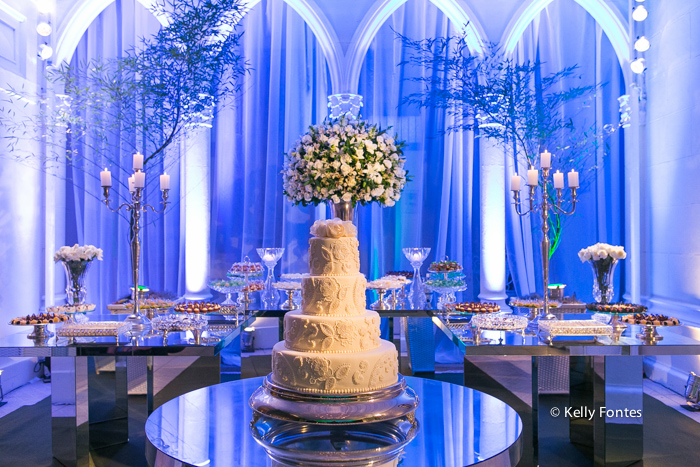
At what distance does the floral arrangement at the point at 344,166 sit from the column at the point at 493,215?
10.1 feet

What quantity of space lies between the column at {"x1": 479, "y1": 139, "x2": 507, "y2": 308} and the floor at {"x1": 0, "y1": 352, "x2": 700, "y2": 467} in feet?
3.37

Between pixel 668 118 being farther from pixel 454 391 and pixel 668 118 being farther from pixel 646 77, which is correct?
pixel 454 391

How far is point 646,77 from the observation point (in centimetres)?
630

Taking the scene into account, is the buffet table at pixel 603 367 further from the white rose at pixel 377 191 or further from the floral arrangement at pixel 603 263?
the white rose at pixel 377 191

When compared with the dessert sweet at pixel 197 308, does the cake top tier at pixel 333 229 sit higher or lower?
higher

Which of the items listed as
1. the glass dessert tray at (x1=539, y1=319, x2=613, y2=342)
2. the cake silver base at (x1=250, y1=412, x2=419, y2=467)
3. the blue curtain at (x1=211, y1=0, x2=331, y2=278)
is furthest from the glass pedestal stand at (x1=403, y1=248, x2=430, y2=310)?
the cake silver base at (x1=250, y1=412, x2=419, y2=467)

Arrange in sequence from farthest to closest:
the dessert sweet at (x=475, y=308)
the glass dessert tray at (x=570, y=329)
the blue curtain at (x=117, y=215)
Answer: the blue curtain at (x=117, y=215)
the dessert sweet at (x=475, y=308)
the glass dessert tray at (x=570, y=329)

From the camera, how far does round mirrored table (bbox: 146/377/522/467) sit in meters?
1.90

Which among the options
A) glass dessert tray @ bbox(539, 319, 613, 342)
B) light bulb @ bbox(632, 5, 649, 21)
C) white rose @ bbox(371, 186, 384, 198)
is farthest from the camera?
light bulb @ bbox(632, 5, 649, 21)

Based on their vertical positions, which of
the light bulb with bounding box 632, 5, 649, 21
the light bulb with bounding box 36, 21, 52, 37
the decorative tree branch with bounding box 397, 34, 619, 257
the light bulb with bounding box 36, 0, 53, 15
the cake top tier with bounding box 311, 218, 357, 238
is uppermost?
the light bulb with bounding box 36, 0, 53, 15

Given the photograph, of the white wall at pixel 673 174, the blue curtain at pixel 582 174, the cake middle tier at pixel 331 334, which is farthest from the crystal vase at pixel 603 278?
the blue curtain at pixel 582 174

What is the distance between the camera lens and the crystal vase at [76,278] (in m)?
4.22

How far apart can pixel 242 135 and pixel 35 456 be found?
4239 millimetres

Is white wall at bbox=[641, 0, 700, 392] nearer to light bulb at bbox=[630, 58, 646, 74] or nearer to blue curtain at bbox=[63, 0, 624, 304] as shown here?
light bulb at bbox=[630, 58, 646, 74]
